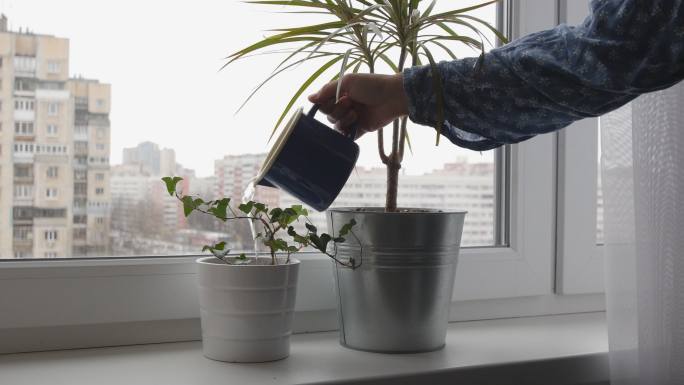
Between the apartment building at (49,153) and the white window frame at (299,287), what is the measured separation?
36 millimetres

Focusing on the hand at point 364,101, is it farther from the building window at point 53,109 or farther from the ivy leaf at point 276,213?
the building window at point 53,109

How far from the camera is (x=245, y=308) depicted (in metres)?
0.98

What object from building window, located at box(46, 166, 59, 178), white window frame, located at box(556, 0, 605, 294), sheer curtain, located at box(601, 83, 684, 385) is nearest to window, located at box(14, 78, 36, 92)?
building window, located at box(46, 166, 59, 178)

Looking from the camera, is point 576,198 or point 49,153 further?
point 576,198

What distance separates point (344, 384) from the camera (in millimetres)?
944

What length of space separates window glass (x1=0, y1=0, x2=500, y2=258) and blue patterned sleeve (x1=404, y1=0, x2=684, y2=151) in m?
0.38

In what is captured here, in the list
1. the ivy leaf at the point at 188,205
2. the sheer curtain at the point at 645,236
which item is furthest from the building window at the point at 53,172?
the sheer curtain at the point at 645,236

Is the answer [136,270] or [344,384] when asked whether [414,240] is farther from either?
[136,270]

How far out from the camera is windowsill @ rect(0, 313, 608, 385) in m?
0.94

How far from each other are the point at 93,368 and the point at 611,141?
75cm

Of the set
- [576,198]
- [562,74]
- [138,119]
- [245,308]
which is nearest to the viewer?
[562,74]

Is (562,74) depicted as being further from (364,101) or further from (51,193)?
(51,193)

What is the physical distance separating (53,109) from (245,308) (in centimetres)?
39

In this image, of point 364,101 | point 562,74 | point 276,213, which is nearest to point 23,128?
point 276,213
